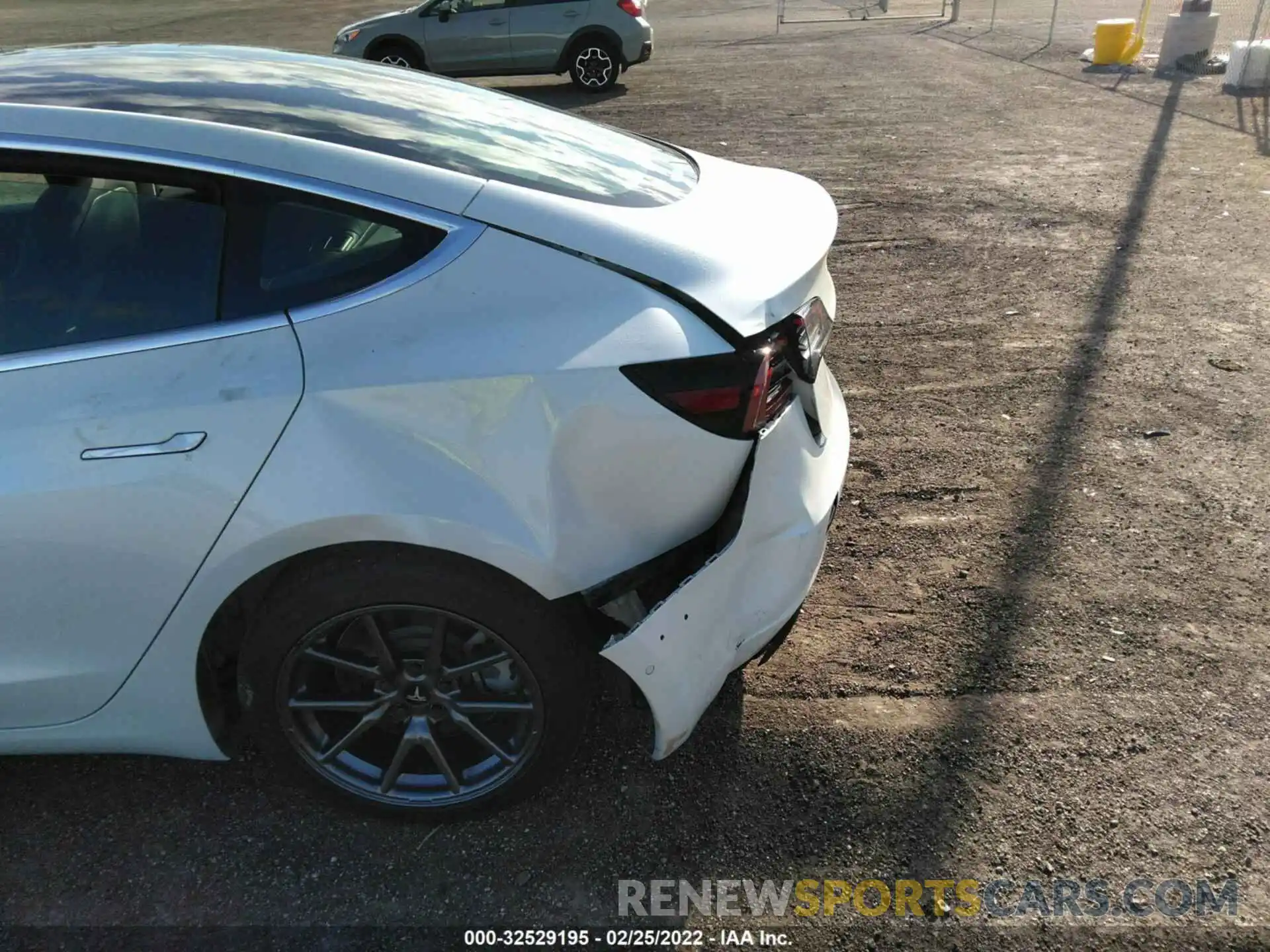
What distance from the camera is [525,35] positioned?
14.4 metres

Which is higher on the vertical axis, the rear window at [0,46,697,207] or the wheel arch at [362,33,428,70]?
the rear window at [0,46,697,207]

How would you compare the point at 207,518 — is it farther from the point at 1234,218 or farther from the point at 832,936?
the point at 1234,218

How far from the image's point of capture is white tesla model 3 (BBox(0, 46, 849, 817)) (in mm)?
2057

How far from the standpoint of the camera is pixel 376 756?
252cm

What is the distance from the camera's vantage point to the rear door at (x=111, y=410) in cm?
205

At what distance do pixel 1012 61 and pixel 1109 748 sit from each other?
1460 centimetres

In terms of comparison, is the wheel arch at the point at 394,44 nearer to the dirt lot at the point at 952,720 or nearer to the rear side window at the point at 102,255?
the dirt lot at the point at 952,720

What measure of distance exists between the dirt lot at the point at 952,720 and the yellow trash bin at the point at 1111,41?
960 cm

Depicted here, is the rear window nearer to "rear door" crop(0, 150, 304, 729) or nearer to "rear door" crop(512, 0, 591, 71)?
"rear door" crop(0, 150, 304, 729)

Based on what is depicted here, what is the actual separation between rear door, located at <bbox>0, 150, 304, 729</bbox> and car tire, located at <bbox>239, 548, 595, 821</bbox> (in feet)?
0.91

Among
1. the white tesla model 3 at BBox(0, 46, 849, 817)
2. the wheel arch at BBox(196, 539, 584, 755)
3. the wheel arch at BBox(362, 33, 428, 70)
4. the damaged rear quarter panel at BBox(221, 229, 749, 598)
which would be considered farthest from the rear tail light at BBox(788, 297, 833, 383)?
the wheel arch at BBox(362, 33, 428, 70)

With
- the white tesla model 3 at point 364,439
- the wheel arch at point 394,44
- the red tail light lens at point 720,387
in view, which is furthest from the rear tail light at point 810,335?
the wheel arch at point 394,44

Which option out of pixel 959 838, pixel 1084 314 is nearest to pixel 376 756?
pixel 959 838

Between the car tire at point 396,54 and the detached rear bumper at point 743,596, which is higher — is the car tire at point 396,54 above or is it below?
above
